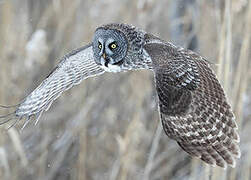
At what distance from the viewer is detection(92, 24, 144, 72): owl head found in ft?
7.41

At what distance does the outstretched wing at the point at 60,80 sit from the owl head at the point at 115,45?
8 cm

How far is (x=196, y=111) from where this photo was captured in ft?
6.91

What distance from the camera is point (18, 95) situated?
114 inches

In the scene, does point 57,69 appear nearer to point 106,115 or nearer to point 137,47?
point 137,47

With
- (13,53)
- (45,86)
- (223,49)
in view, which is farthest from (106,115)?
(223,49)

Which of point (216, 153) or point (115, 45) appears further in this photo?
point (115, 45)

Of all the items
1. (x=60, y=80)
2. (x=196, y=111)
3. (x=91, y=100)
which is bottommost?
(x=91, y=100)

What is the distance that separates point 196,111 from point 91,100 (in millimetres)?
881

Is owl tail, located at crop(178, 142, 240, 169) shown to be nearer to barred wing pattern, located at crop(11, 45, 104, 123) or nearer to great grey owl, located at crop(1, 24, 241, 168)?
great grey owl, located at crop(1, 24, 241, 168)

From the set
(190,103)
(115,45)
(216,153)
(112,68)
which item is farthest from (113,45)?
(216,153)

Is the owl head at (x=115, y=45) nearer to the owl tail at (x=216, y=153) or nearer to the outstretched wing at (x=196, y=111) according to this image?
the outstretched wing at (x=196, y=111)

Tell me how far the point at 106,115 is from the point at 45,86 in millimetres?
777

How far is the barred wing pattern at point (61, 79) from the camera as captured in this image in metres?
2.25

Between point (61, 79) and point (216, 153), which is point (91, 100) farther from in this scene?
point (216, 153)
